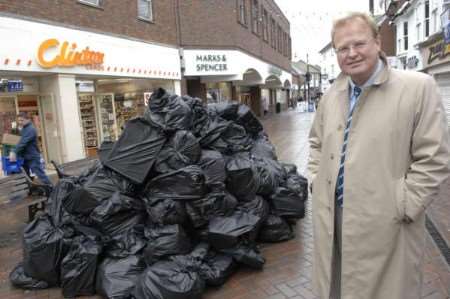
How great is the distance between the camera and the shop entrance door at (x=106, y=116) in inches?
489

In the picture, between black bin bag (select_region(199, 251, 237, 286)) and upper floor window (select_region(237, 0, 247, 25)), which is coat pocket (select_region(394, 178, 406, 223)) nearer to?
black bin bag (select_region(199, 251, 237, 286))

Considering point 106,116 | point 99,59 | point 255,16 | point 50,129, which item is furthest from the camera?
point 255,16

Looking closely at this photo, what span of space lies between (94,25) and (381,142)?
11.0m

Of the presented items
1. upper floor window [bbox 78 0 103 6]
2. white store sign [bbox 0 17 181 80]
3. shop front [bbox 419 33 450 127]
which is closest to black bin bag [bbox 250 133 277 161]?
white store sign [bbox 0 17 181 80]

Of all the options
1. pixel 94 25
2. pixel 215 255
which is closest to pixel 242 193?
pixel 215 255

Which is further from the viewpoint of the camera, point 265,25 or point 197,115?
point 265,25

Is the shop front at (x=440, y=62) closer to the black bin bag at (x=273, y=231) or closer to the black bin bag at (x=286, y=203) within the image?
the black bin bag at (x=286, y=203)

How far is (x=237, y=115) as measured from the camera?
541 centimetres

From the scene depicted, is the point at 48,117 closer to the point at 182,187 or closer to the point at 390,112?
the point at 182,187

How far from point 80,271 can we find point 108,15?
1016cm

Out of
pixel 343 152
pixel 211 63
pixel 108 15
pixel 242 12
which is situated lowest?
pixel 343 152

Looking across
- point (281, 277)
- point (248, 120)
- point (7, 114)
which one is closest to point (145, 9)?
point (7, 114)

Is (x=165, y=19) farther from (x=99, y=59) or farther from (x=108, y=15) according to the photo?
(x=99, y=59)

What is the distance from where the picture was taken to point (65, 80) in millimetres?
9867
